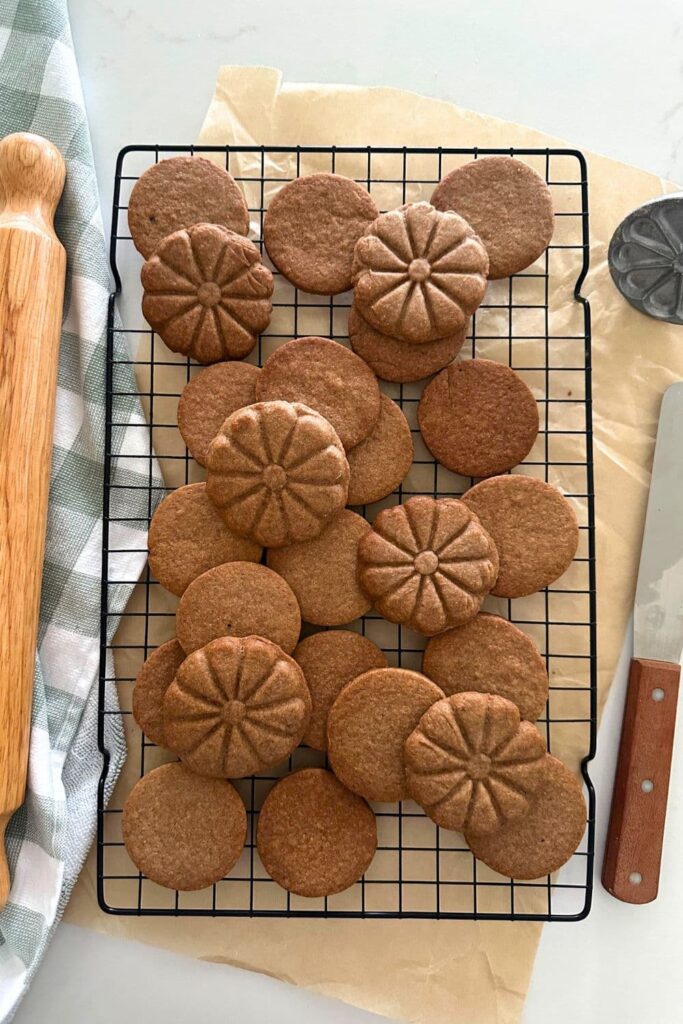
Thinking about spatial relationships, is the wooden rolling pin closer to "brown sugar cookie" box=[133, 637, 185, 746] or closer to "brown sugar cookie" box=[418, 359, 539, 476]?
"brown sugar cookie" box=[133, 637, 185, 746]

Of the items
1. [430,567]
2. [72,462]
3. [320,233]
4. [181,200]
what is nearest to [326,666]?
[430,567]

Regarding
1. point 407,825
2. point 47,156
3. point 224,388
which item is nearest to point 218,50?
point 47,156

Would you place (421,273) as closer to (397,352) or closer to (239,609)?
(397,352)

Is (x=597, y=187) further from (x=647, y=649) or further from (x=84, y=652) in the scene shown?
(x=84, y=652)

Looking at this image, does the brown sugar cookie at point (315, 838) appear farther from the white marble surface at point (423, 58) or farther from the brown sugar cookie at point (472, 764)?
the white marble surface at point (423, 58)

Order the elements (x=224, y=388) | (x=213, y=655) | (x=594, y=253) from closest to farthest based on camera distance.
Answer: (x=213, y=655), (x=224, y=388), (x=594, y=253)

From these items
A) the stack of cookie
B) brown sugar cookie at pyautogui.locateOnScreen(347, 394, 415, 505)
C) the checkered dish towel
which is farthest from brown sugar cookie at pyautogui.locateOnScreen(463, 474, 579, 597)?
the checkered dish towel
